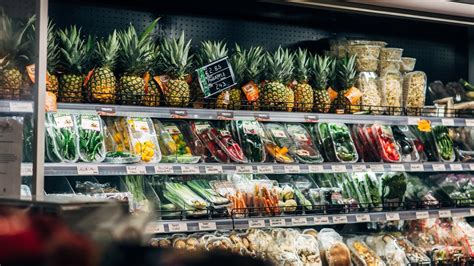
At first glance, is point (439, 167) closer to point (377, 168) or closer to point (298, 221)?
point (377, 168)

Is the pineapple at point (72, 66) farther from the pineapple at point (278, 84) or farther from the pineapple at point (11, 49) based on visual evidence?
the pineapple at point (11, 49)

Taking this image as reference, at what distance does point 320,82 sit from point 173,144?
1065 mm

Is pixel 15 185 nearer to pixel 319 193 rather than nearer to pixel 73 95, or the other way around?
pixel 73 95

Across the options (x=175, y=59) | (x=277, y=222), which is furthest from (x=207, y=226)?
(x=175, y=59)

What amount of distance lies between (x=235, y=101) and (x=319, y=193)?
82 centimetres

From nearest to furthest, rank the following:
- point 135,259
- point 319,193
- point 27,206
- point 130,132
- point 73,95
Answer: point 135,259
point 27,206
point 73,95
point 130,132
point 319,193

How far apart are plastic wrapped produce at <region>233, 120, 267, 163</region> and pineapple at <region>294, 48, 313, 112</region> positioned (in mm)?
289

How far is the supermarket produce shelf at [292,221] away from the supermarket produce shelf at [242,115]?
56 centimetres

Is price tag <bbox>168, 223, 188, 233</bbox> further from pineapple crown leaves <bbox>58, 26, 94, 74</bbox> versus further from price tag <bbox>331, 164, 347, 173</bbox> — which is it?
price tag <bbox>331, 164, 347, 173</bbox>

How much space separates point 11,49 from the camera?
233 cm

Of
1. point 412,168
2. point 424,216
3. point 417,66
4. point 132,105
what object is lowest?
point 424,216

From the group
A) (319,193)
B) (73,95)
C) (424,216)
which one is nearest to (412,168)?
(424,216)

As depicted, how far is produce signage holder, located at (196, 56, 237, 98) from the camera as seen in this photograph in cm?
437

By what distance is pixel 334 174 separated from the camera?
5.14m
